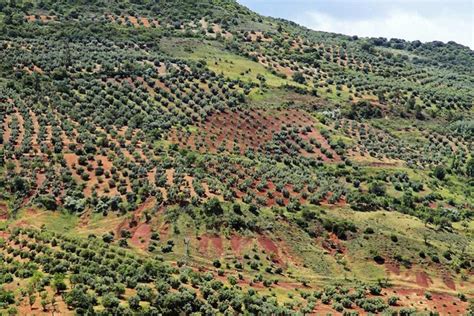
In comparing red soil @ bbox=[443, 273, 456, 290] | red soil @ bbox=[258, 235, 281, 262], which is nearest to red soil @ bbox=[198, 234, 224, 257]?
red soil @ bbox=[258, 235, 281, 262]

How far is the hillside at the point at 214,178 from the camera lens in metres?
60.5

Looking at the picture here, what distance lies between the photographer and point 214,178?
8812cm

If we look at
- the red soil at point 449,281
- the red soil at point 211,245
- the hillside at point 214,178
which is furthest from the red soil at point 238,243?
the red soil at point 449,281

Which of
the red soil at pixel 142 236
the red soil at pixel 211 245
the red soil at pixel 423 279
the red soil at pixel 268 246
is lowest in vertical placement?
the red soil at pixel 142 236

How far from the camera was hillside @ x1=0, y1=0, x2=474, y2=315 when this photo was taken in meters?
60.5

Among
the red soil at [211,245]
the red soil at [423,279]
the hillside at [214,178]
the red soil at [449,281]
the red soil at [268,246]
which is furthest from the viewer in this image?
the red soil at [268,246]

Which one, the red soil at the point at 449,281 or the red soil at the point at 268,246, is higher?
the red soil at the point at 449,281

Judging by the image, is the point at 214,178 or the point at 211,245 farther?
the point at 214,178

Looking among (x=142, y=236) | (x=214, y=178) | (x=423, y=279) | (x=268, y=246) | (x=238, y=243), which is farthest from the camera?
(x=214, y=178)

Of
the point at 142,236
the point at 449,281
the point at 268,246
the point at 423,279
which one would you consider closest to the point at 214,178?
the point at 268,246

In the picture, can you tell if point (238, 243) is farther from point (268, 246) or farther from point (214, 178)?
point (214, 178)

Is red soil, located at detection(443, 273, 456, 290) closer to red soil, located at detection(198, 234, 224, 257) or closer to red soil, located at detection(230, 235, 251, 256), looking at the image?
red soil, located at detection(230, 235, 251, 256)

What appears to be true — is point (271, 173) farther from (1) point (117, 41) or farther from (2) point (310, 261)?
(1) point (117, 41)

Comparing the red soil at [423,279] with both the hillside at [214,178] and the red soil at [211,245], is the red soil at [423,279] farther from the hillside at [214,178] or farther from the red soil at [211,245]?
the red soil at [211,245]
